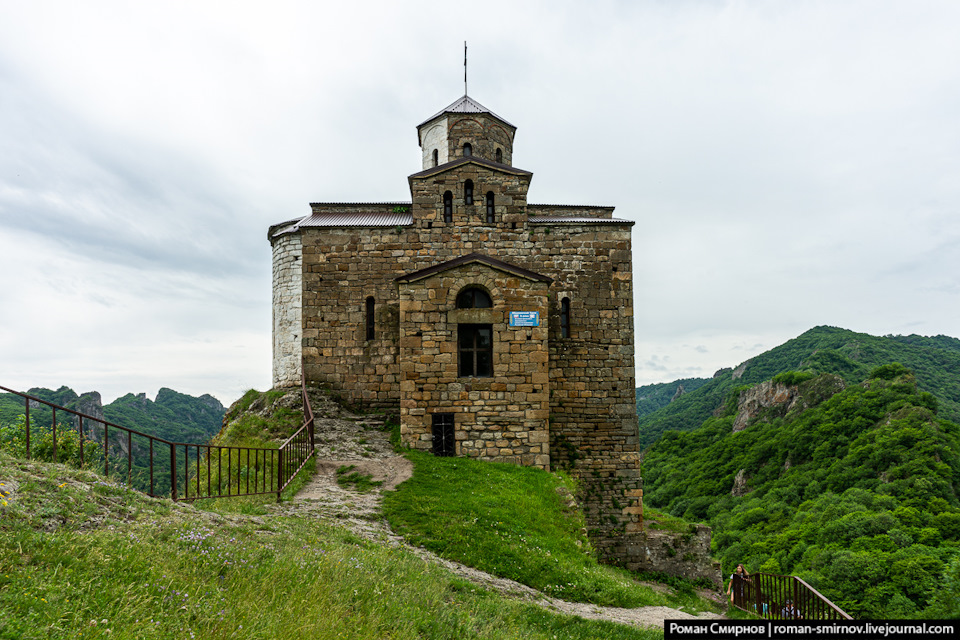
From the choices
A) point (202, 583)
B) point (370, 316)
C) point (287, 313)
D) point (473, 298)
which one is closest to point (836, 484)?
point (473, 298)

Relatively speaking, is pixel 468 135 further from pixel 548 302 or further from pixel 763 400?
pixel 763 400

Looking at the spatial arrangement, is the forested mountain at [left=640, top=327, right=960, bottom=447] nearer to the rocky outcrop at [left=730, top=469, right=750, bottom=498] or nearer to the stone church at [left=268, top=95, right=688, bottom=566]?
the rocky outcrop at [left=730, top=469, right=750, bottom=498]

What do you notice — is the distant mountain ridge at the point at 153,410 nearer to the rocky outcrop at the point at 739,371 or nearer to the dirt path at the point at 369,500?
the dirt path at the point at 369,500

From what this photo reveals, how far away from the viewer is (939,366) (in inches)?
2331

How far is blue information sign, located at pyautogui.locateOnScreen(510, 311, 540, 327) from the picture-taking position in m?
14.2

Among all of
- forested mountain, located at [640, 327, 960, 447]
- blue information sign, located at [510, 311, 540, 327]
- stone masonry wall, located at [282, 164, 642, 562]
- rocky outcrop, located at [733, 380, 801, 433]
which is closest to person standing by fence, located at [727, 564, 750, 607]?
stone masonry wall, located at [282, 164, 642, 562]

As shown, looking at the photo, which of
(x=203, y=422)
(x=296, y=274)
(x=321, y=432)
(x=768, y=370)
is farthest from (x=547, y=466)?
(x=768, y=370)

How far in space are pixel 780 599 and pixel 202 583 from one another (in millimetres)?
11243

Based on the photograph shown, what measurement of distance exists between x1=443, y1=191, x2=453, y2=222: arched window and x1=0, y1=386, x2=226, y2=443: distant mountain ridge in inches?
852

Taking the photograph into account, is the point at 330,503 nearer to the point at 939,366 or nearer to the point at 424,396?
the point at 424,396

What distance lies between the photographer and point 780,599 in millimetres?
11281

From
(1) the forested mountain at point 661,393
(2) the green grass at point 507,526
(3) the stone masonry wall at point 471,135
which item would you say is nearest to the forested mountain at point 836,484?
(2) the green grass at point 507,526

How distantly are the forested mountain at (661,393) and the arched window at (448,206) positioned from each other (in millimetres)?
91255

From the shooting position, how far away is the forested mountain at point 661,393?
104625mm
